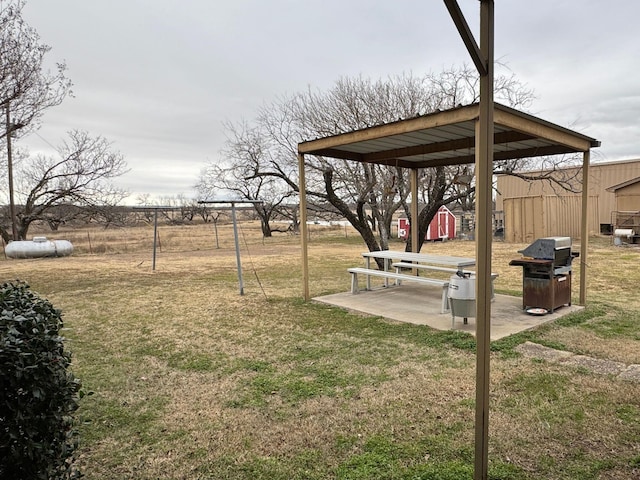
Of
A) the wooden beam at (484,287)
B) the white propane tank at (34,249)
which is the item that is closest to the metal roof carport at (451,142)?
the wooden beam at (484,287)

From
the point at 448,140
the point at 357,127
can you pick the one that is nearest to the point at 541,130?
the point at 448,140

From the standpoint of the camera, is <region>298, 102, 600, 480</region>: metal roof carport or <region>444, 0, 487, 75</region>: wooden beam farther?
<region>298, 102, 600, 480</region>: metal roof carport

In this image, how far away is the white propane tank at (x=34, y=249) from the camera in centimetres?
1457

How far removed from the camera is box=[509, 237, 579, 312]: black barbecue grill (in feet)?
16.6

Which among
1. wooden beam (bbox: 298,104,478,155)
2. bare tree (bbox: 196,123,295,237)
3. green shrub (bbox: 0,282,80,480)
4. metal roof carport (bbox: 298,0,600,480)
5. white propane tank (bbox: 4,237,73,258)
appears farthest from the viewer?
white propane tank (bbox: 4,237,73,258)

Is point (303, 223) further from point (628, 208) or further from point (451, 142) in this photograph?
point (628, 208)

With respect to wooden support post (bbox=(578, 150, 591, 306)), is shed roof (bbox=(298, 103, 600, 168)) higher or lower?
higher

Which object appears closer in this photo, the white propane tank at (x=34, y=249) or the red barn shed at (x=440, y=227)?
the white propane tank at (x=34, y=249)

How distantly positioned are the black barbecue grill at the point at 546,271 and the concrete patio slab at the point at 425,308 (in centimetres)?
17

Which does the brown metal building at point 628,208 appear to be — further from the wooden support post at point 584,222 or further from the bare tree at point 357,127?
the wooden support post at point 584,222

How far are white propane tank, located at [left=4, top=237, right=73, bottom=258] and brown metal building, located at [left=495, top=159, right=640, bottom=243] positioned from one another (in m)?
17.3

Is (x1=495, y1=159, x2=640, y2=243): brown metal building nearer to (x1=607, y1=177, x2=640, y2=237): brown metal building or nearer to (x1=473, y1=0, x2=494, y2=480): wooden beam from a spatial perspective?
(x1=607, y1=177, x2=640, y2=237): brown metal building

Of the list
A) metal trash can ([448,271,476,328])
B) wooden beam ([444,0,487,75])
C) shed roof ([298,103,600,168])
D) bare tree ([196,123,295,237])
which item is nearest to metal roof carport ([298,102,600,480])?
shed roof ([298,103,600,168])

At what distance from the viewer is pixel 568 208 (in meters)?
18.2
